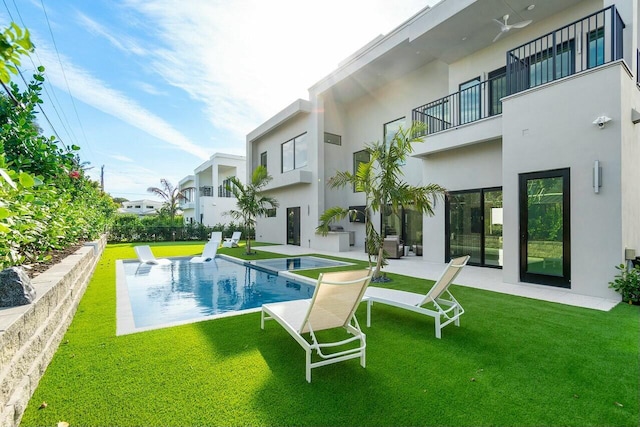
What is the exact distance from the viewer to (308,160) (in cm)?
1752

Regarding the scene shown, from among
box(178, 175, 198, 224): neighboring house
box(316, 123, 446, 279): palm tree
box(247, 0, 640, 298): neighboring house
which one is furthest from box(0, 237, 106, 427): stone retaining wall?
box(178, 175, 198, 224): neighboring house

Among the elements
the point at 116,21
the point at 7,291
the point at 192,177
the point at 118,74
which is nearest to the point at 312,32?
the point at 116,21

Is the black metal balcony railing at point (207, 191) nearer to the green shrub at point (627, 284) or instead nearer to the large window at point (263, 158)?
the large window at point (263, 158)

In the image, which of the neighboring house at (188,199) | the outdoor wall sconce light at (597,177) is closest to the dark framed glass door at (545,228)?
the outdoor wall sconce light at (597,177)

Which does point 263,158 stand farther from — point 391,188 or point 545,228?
point 545,228

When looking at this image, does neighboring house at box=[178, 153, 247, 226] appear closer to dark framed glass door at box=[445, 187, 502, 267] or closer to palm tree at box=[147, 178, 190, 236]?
palm tree at box=[147, 178, 190, 236]

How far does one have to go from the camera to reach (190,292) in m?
7.71

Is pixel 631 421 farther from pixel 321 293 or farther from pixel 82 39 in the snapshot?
pixel 82 39

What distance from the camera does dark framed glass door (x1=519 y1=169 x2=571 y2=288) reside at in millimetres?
6832

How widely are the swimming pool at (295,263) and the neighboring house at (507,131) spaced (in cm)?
343

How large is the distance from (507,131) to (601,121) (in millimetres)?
1898

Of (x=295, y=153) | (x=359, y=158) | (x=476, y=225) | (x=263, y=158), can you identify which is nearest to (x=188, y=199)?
(x=263, y=158)

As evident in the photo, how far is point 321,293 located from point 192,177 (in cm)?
3941

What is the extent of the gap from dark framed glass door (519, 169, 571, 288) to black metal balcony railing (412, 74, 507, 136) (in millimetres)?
3688
